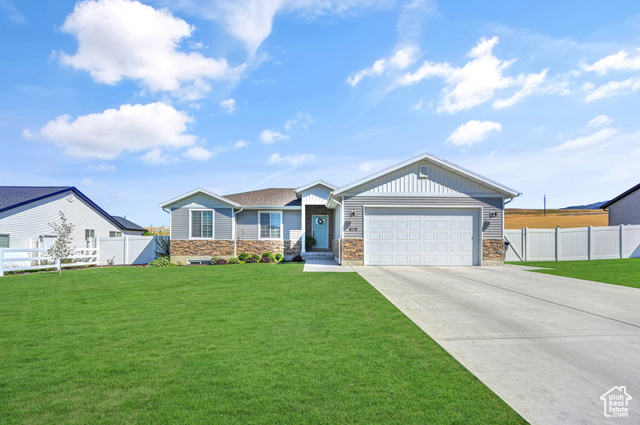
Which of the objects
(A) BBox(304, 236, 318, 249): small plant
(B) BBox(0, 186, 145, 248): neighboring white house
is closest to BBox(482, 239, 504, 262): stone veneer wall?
(A) BBox(304, 236, 318, 249): small plant

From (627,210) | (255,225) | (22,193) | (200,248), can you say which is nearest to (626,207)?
(627,210)

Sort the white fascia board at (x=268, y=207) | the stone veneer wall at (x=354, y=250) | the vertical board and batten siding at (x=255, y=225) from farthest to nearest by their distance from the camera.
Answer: the vertical board and batten siding at (x=255, y=225)
the white fascia board at (x=268, y=207)
the stone veneer wall at (x=354, y=250)

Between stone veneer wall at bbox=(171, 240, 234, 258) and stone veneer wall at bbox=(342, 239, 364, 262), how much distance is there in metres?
7.76

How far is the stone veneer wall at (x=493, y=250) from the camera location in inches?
594

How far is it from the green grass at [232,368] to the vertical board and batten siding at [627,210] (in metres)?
25.6

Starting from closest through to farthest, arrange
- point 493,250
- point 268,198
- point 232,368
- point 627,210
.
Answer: point 232,368 < point 493,250 < point 268,198 < point 627,210

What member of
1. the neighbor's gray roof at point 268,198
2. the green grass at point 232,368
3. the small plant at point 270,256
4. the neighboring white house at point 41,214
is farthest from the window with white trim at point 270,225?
the neighboring white house at point 41,214

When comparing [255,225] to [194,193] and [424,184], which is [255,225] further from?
[424,184]

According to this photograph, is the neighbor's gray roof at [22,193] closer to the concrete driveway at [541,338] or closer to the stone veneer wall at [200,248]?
the stone veneer wall at [200,248]

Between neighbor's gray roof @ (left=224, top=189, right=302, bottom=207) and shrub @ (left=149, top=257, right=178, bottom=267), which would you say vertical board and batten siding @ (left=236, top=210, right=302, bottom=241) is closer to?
neighbor's gray roof @ (left=224, top=189, right=302, bottom=207)

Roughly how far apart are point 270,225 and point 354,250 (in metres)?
7.24

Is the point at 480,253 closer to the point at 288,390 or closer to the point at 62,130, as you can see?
the point at 288,390

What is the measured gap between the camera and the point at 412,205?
14930 mm

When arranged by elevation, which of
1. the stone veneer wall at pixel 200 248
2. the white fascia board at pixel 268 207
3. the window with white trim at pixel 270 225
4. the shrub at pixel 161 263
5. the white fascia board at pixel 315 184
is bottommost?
the shrub at pixel 161 263
